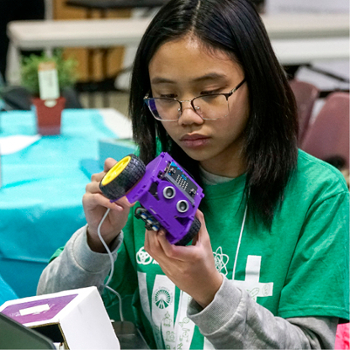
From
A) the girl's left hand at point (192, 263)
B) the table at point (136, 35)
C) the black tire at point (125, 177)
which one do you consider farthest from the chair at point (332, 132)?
the black tire at point (125, 177)

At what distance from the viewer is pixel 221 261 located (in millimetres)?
996

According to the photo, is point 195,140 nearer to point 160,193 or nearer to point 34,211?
point 160,193

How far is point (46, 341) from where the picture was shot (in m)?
0.52

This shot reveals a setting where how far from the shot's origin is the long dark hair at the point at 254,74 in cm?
94

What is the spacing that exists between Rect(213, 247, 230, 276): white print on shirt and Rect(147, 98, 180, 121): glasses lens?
0.84 ft

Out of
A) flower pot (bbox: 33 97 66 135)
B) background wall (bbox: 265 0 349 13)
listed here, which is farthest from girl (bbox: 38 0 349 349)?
background wall (bbox: 265 0 349 13)

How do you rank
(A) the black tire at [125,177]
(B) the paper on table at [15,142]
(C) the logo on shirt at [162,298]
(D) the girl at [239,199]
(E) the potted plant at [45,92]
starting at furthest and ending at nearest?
1. (E) the potted plant at [45,92]
2. (B) the paper on table at [15,142]
3. (C) the logo on shirt at [162,298]
4. (D) the girl at [239,199]
5. (A) the black tire at [125,177]

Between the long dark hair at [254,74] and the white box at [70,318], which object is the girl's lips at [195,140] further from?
the white box at [70,318]

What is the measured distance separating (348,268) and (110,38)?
2315mm

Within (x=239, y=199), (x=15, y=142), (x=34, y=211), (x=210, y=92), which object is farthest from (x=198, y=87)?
(x=15, y=142)

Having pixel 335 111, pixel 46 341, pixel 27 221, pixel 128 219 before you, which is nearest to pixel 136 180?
pixel 46 341

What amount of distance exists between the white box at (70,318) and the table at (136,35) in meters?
2.14

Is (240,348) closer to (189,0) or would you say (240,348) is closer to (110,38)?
(189,0)

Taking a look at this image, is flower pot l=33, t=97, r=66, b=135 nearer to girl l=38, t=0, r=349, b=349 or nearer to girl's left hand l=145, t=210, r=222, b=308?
girl l=38, t=0, r=349, b=349
